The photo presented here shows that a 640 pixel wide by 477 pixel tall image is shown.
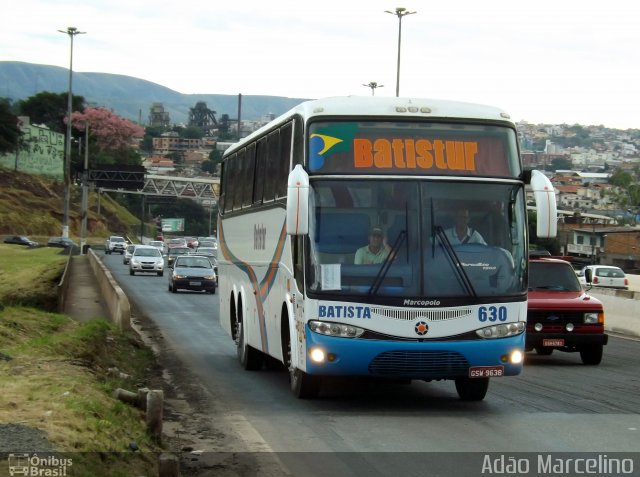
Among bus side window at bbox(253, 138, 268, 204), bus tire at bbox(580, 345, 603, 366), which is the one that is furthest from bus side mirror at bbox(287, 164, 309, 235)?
bus tire at bbox(580, 345, 603, 366)

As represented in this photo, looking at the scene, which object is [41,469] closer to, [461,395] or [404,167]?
[404,167]

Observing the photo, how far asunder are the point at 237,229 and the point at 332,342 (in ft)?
22.8

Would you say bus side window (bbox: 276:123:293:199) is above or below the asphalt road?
above

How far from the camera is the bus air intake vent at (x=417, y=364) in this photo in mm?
12906

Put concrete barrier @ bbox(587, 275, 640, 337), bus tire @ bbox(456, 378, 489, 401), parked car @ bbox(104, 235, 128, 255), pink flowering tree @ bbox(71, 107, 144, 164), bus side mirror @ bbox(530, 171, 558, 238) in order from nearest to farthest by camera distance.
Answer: bus side mirror @ bbox(530, 171, 558, 238) < bus tire @ bbox(456, 378, 489, 401) < concrete barrier @ bbox(587, 275, 640, 337) < parked car @ bbox(104, 235, 128, 255) < pink flowering tree @ bbox(71, 107, 144, 164)

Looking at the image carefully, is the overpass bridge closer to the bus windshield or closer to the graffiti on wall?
the graffiti on wall

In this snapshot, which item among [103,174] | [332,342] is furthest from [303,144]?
[103,174]

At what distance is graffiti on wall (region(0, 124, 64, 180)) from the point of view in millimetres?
131875

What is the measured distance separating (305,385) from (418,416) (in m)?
1.75

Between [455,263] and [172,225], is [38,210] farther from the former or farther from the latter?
[455,263]

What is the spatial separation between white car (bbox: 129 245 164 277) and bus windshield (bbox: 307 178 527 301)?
5012cm

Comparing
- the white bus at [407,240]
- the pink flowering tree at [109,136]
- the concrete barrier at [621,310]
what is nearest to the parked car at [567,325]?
the white bus at [407,240]

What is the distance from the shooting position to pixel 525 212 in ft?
45.0

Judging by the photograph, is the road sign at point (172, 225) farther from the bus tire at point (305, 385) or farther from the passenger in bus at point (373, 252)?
the passenger in bus at point (373, 252)
